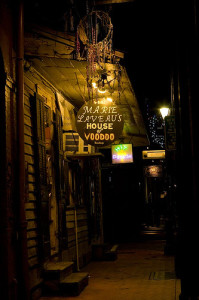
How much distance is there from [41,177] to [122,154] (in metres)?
9.25

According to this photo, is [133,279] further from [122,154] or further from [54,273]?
[122,154]

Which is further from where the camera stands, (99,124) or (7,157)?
(99,124)

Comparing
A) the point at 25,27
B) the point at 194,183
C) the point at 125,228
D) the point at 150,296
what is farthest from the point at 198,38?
the point at 125,228

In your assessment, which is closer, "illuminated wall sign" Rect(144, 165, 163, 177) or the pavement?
the pavement

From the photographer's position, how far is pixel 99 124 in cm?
994

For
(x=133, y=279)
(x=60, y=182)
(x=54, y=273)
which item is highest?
(x=60, y=182)

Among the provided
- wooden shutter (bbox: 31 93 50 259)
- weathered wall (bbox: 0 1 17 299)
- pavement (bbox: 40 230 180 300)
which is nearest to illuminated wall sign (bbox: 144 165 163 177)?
pavement (bbox: 40 230 180 300)

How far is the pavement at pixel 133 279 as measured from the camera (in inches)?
358

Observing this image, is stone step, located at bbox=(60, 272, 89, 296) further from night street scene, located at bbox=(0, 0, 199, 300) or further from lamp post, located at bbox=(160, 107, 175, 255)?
lamp post, located at bbox=(160, 107, 175, 255)

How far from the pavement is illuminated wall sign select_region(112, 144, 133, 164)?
4.32 m

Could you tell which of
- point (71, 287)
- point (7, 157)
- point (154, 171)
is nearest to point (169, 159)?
point (71, 287)

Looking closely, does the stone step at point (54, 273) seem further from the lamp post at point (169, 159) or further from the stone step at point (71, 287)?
the lamp post at point (169, 159)

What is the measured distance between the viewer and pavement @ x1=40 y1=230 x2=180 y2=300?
9086 millimetres

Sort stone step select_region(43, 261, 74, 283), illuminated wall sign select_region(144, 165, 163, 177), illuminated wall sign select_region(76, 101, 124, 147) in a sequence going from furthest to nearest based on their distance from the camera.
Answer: illuminated wall sign select_region(144, 165, 163, 177) → illuminated wall sign select_region(76, 101, 124, 147) → stone step select_region(43, 261, 74, 283)
